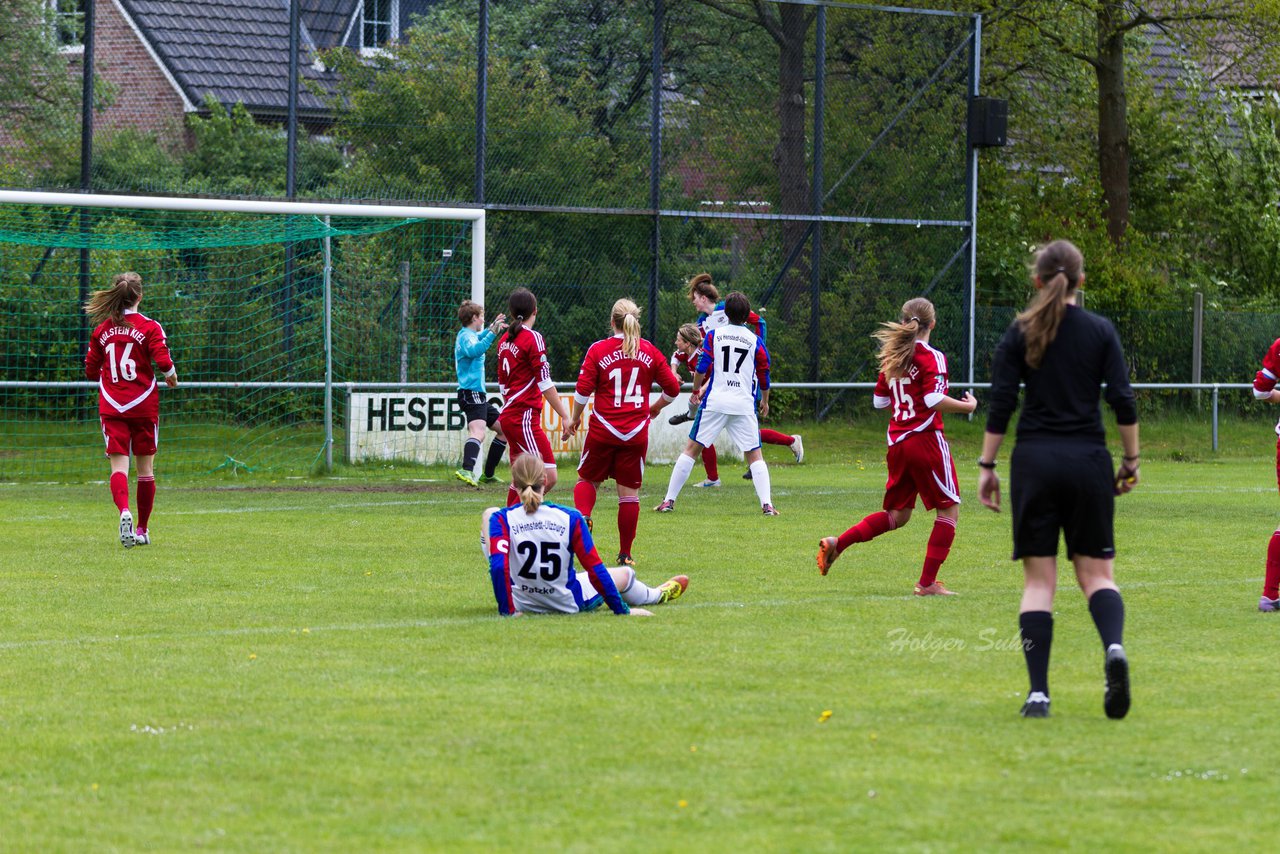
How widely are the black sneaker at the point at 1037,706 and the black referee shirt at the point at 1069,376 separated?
100 cm

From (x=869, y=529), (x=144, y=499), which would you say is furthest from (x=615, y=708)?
(x=144, y=499)

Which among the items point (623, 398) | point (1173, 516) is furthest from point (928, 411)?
point (1173, 516)

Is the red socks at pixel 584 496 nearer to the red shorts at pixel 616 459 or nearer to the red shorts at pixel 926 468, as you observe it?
the red shorts at pixel 616 459

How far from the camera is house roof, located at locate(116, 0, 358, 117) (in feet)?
82.0

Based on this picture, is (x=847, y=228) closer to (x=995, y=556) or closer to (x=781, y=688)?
(x=995, y=556)

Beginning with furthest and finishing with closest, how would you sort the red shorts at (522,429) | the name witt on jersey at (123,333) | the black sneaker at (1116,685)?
→ the red shorts at (522,429)
the name witt on jersey at (123,333)
the black sneaker at (1116,685)

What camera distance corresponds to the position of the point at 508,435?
14.1 m

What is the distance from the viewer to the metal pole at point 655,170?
22016mm

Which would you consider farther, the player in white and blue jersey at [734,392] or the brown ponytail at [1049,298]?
the player in white and blue jersey at [734,392]

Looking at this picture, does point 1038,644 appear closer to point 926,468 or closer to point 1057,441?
point 1057,441

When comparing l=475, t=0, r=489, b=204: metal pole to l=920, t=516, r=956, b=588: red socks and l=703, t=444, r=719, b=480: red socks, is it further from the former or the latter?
l=920, t=516, r=956, b=588: red socks

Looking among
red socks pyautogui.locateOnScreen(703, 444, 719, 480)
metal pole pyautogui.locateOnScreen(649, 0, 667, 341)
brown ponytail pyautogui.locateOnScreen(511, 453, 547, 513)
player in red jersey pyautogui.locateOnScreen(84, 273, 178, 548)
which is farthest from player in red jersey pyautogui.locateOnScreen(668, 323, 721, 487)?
brown ponytail pyautogui.locateOnScreen(511, 453, 547, 513)

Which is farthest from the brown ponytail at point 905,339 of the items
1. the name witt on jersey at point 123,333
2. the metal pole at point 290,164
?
the metal pole at point 290,164

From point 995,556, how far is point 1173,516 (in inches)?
150
